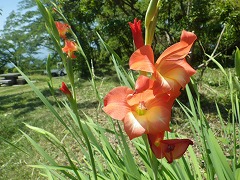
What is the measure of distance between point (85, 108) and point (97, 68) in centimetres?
531

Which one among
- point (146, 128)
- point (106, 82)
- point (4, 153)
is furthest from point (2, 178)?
point (106, 82)

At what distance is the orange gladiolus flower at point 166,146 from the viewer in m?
0.50

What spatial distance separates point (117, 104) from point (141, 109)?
0.04 m

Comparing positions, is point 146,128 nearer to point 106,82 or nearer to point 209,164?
point 209,164

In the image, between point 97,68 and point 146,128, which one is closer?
point 146,128

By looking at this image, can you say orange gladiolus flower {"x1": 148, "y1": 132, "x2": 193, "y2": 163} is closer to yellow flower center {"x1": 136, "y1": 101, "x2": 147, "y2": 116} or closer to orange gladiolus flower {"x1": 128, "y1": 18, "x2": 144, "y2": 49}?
yellow flower center {"x1": 136, "y1": 101, "x2": 147, "y2": 116}

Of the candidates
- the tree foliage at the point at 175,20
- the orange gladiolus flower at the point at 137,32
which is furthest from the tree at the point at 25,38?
the orange gladiolus flower at the point at 137,32

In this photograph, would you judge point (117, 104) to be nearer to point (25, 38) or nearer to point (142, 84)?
point (142, 84)

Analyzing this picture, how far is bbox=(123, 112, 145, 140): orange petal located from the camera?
0.46m

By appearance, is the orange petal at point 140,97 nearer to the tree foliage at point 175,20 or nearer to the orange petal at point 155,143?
the orange petal at point 155,143

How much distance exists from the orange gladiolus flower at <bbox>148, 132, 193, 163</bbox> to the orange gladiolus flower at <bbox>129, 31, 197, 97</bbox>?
8 cm

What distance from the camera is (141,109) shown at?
0.48 metres

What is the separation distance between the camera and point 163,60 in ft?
1.61

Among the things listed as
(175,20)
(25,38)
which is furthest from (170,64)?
(25,38)
